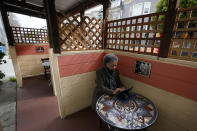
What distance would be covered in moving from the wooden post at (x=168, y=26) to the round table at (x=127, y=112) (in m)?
0.74

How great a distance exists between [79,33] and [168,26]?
1.40m

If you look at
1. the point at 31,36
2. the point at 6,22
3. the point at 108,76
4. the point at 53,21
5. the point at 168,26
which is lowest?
the point at 108,76

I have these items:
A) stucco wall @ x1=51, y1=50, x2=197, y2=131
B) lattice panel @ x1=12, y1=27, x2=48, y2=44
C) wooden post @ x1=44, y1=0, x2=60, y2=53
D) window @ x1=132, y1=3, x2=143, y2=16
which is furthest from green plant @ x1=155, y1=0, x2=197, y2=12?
lattice panel @ x1=12, y1=27, x2=48, y2=44

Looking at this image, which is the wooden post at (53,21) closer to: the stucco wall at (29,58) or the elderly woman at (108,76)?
the elderly woman at (108,76)

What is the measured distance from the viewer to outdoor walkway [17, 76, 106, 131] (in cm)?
165

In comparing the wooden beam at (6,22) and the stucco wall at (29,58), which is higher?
the wooden beam at (6,22)

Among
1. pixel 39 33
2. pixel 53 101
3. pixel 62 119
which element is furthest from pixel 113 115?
pixel 39 33

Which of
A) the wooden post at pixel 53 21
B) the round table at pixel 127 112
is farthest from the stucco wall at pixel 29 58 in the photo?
the round table at pixel 127 112

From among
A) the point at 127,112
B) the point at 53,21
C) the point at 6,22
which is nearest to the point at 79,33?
the point at 53,21

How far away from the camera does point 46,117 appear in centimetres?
189

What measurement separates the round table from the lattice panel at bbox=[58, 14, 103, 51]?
111 cm

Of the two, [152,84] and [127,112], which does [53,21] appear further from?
[152,84]

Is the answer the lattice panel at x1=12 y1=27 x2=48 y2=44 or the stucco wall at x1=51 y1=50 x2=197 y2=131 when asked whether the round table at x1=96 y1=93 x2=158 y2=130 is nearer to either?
the stucco wall at x1=51 y1=50 x2=197 y2=131

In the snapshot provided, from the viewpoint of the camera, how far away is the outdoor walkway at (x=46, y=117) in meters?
1.65
